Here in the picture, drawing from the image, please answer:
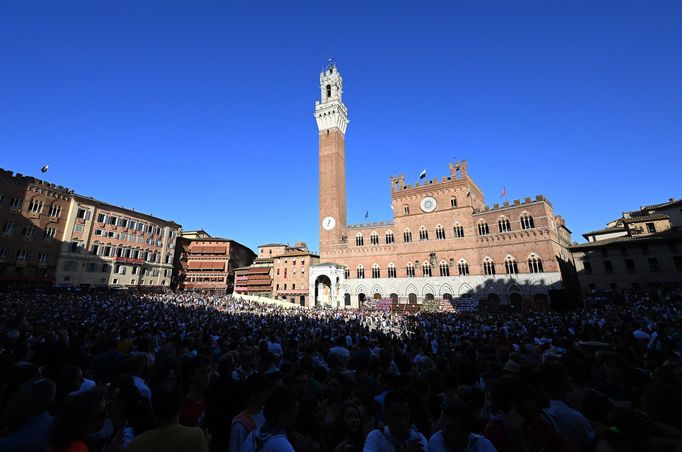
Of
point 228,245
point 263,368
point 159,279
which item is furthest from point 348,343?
point 228,245

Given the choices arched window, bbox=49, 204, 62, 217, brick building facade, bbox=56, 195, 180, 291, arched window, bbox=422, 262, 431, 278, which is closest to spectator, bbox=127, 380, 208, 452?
arched window, bbox=422, 262, 431, 278

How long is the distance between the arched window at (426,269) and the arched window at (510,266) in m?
9.29

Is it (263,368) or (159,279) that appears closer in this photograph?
(263,368)

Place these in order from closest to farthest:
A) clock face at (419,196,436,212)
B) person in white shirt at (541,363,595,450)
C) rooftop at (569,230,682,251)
A: person in white shirt at (541,363,595,450)
rooftop at (569,230,682,251)
clock face at (419,196,436,212)

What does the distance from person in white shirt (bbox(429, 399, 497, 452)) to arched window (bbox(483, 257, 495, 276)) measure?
39856 millimetres

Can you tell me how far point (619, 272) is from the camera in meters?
33.0

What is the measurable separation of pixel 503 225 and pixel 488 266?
5477 millimetres

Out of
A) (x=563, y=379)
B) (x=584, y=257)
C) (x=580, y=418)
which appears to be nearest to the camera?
(x=580, y=418)

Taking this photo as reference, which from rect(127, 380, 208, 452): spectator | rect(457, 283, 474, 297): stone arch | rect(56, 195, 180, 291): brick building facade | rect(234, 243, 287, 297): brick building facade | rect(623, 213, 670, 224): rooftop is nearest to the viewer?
rect(127, 380, 208, 452): spectator

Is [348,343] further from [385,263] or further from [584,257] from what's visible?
[584,257]

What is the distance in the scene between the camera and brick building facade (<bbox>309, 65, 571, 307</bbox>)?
118 ft

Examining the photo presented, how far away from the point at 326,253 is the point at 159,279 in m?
29.0

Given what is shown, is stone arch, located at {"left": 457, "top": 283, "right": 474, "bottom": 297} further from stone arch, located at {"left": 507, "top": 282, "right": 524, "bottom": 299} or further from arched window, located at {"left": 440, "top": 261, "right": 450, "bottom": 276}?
stone arch, located at {"left": 507, "top": 282, "right": 524, "bottom": 299}

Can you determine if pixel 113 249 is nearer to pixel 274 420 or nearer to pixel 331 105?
pixel 331 105
